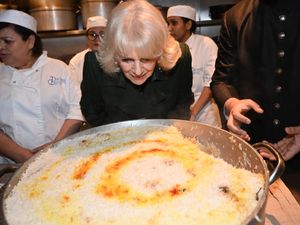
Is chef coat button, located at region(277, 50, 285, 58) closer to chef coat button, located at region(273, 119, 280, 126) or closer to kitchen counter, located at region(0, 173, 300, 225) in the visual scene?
chef coat button, located at region(273, 119, 280, 126)

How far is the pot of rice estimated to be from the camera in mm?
775

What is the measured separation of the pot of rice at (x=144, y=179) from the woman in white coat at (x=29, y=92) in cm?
70

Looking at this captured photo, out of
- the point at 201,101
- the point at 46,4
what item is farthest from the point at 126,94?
the point at 46,4

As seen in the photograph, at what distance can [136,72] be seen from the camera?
126 centimetres

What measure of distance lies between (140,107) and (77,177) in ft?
1.93

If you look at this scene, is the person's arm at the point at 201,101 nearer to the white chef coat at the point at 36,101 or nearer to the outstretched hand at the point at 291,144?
the white chef coat at the point at 36,101

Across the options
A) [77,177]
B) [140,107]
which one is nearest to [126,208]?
[77,177]

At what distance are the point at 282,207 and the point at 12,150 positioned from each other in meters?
1.33

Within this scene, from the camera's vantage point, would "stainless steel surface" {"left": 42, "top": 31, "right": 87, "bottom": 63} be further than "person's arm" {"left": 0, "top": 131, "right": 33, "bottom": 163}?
Yes

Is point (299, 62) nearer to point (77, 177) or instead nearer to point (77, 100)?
point (77, 177)

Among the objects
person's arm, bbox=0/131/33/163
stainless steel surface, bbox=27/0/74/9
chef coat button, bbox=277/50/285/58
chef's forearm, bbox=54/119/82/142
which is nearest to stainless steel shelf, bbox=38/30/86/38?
stainless steel surface, bbox=27/0/74/9

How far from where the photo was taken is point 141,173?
3.24 feet

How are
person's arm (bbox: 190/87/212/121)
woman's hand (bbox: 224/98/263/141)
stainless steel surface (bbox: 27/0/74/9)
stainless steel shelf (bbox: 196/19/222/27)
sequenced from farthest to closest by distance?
stainless steel shelf (bbox: 196/19/222/27)
person's arm (bbox: 190/87/212/121)
stainless steel surface (bbox: 27/0/74/9)
woman's hand (bbox: 224/98/263/141)

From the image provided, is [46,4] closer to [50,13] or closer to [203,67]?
[50,13]
